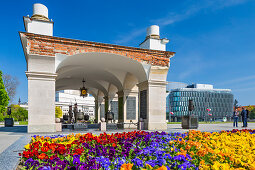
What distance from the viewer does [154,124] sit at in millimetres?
11836

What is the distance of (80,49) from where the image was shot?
1065 centimetres

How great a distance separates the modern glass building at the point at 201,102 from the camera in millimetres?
83175

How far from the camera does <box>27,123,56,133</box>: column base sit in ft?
30.9

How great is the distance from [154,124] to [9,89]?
28.6 m

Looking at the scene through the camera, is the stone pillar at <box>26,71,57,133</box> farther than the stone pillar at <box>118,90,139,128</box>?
No

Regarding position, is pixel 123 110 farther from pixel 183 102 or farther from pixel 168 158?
pixel 183 102

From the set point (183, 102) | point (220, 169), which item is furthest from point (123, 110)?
point (183, 102)

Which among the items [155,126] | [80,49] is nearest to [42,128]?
[80,49]

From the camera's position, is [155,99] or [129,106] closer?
[155,99]

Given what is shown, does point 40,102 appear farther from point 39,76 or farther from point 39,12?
point 39,12

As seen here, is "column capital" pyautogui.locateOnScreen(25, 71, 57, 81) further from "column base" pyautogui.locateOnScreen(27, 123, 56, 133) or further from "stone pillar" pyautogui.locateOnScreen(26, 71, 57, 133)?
"column base" pyautogui.locateOnScreen(27, 123, 56, 133)

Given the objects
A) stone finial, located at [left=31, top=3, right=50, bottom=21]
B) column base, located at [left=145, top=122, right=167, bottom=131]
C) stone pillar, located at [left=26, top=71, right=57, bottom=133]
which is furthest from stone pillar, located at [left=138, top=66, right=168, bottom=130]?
stone finial, located at [left=31, top=3, right=50, bottom=21]

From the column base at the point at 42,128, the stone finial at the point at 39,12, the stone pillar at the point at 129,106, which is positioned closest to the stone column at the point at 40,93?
the column base at the point at 42,128

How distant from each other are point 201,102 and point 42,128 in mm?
83585
